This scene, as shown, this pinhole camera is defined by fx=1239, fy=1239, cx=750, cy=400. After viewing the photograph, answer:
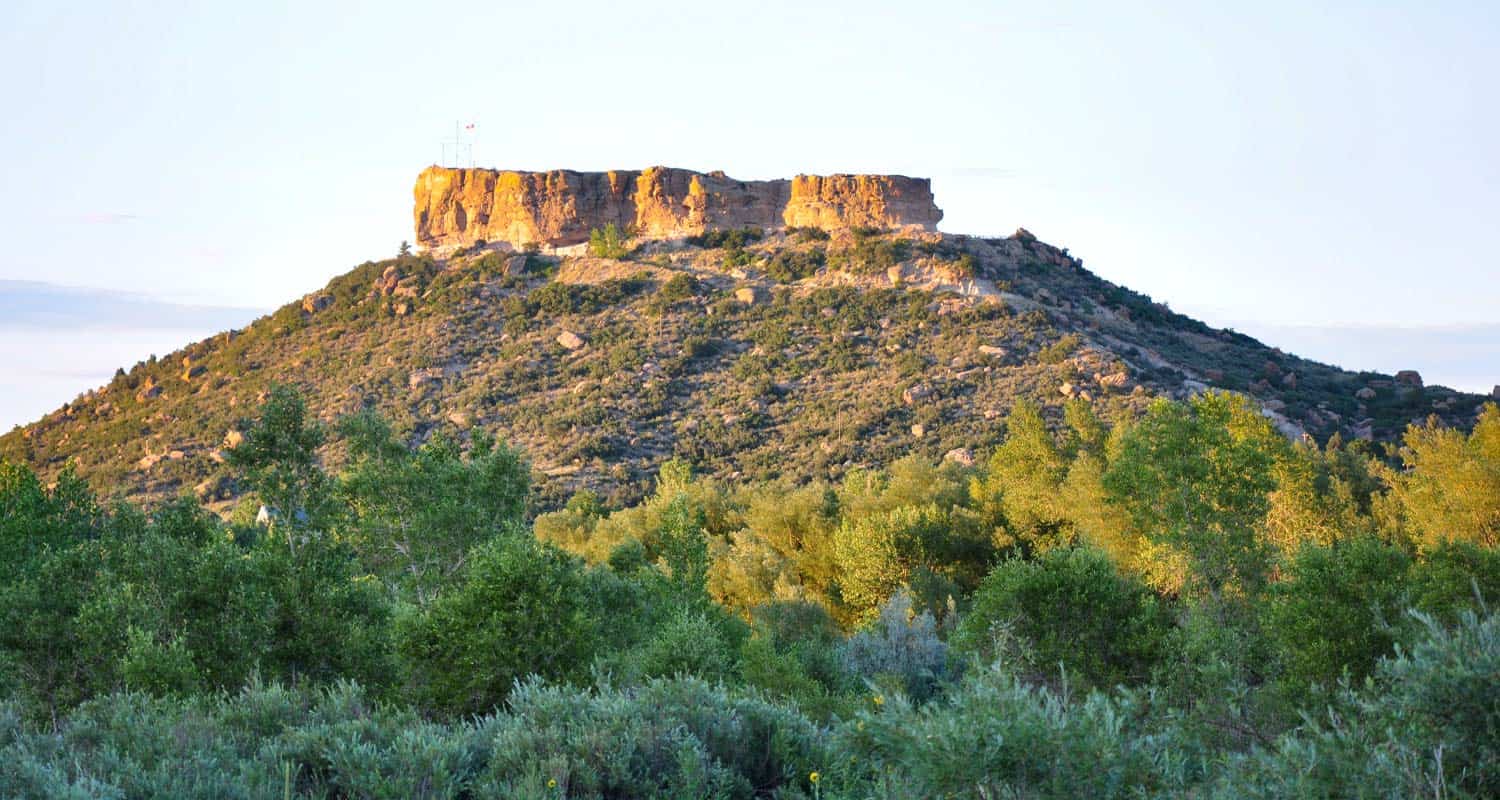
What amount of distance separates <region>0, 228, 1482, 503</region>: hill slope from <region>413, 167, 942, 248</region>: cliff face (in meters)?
3.91

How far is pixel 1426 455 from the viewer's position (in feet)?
97.9

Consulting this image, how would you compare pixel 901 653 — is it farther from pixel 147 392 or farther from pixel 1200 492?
pixel 147 392

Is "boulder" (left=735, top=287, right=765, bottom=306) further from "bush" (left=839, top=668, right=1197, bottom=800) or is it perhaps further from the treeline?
Result: "bush" (left=839, top=668, right=1197, bottom=800)

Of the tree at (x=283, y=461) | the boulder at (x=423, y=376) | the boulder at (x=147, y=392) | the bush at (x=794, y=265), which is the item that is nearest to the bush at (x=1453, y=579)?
the tree at (x=283, y=461)

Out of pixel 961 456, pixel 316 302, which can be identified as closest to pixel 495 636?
pixel 961 456

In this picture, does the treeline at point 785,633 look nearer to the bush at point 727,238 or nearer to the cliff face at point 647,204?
the bush at point 727,238

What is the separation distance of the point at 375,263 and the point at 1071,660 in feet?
232

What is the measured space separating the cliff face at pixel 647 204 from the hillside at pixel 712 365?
3282mm

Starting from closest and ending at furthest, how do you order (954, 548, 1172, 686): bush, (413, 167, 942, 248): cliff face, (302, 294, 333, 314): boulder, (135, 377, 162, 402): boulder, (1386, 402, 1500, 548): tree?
(954, 548, 1172, 686): bush, (1386, 402, 1500, 548): tree, (135, 377, 162, 402): boulder, (302, 294, 333, 314): boulder, (413, 167, 942, 248): cliff face

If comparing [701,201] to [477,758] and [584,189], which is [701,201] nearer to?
[584,189]

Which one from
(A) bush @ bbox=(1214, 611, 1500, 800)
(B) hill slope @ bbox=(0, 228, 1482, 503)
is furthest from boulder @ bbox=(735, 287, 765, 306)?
(A) bush @ bbox=(1214, 611, 1500, 800)

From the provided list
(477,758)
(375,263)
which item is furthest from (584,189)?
(477,758)

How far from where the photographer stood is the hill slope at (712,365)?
52656 millimetres

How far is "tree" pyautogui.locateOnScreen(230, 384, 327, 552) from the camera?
18.9m
